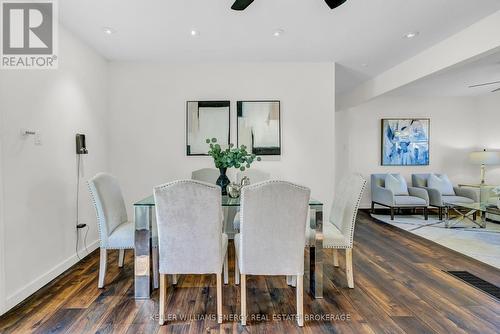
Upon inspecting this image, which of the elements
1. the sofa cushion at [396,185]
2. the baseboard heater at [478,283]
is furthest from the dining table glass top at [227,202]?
the sofa cushion at [396,185]

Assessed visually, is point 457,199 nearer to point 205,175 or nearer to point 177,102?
point 205,175

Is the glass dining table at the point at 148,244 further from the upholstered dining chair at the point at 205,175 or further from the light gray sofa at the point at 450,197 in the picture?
the light gray sofa at the point at 450,197

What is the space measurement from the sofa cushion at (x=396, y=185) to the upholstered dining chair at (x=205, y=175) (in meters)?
3.67

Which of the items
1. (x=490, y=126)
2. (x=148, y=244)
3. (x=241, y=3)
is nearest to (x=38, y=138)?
(x=148, y=244)

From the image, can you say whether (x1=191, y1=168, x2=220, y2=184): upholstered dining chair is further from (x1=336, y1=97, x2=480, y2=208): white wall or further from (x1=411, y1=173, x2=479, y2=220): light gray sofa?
(x1=411, y1=173, x2=479, y2=220): light gray sofa

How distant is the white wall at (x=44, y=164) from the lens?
219 centimetres

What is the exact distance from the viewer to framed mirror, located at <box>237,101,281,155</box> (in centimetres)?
397

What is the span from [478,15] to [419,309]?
2.69 m

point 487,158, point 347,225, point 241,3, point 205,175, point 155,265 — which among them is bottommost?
point 155,265

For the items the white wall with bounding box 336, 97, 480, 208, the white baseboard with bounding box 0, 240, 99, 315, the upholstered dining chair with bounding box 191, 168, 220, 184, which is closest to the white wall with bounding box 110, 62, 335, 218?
the upholstered dining chair with bounding box 191, 168, 220, 184

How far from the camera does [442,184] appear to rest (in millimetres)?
5602

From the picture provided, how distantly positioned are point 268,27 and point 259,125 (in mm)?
1379

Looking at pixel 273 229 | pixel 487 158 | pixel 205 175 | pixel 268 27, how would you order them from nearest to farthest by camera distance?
1. pixel 273 229
2. pixel 268 27
3. pixel 205 175
4. pixel 487 158

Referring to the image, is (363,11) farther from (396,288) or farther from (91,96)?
(91,96)
